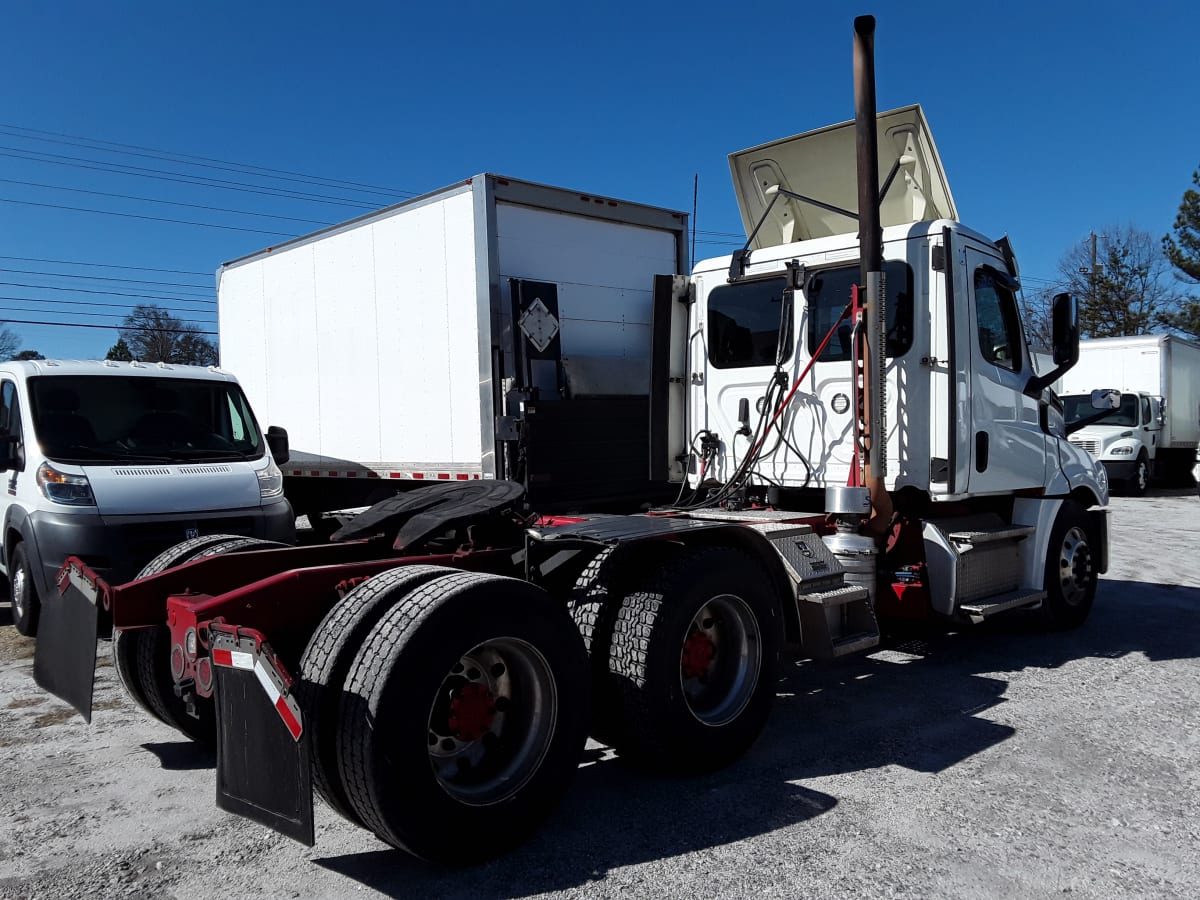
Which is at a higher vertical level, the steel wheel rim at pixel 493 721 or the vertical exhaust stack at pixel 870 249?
the vertical exhaust stack at pixel 870 249

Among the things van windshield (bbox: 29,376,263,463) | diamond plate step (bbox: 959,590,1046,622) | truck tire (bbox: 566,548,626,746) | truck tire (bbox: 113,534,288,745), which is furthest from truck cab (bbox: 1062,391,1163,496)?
truck tire (bbox: 113,534,288,745)

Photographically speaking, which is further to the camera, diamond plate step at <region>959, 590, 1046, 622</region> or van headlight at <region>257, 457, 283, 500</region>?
van headlight at <region>257, 457, 283, 500</region>

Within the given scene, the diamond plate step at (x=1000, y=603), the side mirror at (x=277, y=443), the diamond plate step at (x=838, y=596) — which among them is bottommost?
the diamond plate step at (x=1000, y=603)

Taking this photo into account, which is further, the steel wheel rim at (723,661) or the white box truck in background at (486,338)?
the white box truck in background at (486,338)

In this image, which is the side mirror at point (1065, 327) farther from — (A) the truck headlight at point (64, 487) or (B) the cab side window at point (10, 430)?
(B) the cab side window at point (10, 430)

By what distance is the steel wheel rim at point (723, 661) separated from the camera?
4426mm

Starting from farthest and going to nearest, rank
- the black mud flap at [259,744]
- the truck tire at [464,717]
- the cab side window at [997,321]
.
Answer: the cab side window at [997,321]
the truck tire at [464,717]
the black mud flap at [259,744]

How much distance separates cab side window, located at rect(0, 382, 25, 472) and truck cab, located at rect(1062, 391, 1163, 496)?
64.1 ft

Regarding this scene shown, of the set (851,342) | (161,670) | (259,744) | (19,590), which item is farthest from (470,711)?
(19,590)

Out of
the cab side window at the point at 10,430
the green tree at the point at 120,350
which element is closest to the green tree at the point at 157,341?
the green tree at the point at 120,350

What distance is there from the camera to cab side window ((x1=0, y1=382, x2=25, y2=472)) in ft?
23.6

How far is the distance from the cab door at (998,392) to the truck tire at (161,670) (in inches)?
176

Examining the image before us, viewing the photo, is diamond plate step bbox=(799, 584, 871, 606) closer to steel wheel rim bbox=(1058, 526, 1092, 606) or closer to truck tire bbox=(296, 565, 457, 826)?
truck tire bbox=(296, 565, 457, 826)

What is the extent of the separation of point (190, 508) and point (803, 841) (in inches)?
208
